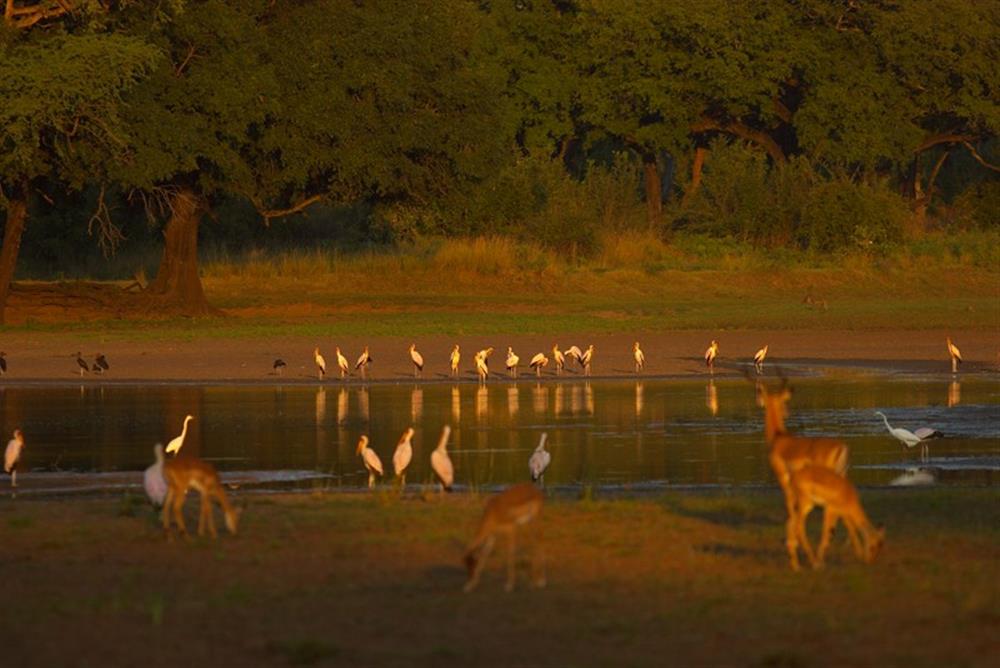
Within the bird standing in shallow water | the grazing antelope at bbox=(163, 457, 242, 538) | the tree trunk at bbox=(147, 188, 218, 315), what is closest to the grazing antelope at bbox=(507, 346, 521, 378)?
the bird standing in shallow water

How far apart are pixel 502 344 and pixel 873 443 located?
16.3 meters

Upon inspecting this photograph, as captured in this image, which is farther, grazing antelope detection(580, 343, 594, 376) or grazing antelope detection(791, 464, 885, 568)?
grazing antelope detection(580, 343, 594, 376)

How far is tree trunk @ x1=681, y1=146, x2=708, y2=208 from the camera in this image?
209 feet

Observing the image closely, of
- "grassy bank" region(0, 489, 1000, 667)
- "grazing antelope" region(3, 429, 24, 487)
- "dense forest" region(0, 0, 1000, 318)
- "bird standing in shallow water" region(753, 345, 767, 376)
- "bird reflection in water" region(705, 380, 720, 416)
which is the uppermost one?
"dense forest" region(0, 0, 1000, 318)

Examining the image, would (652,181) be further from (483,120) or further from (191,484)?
(191,484)

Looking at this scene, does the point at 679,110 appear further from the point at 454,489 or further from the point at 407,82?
the point at 454,489

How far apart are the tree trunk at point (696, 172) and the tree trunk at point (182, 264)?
79.8ft

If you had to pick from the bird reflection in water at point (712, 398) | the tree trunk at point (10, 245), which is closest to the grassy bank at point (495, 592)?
the bird reflection in water at point (712, 398)

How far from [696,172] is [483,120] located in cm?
2490

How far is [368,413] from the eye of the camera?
2673cm

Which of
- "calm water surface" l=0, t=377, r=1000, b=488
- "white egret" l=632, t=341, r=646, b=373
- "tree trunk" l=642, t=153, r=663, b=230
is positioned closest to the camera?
"calm water surface" l=0, t=377, r=1000, b=488

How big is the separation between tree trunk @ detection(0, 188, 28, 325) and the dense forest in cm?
7

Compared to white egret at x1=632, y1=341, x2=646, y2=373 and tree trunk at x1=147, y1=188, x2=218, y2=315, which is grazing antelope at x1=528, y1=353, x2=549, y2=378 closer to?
white egret at x1=632, y1=341, x2=646, y2=373

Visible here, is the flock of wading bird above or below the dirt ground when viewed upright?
below
